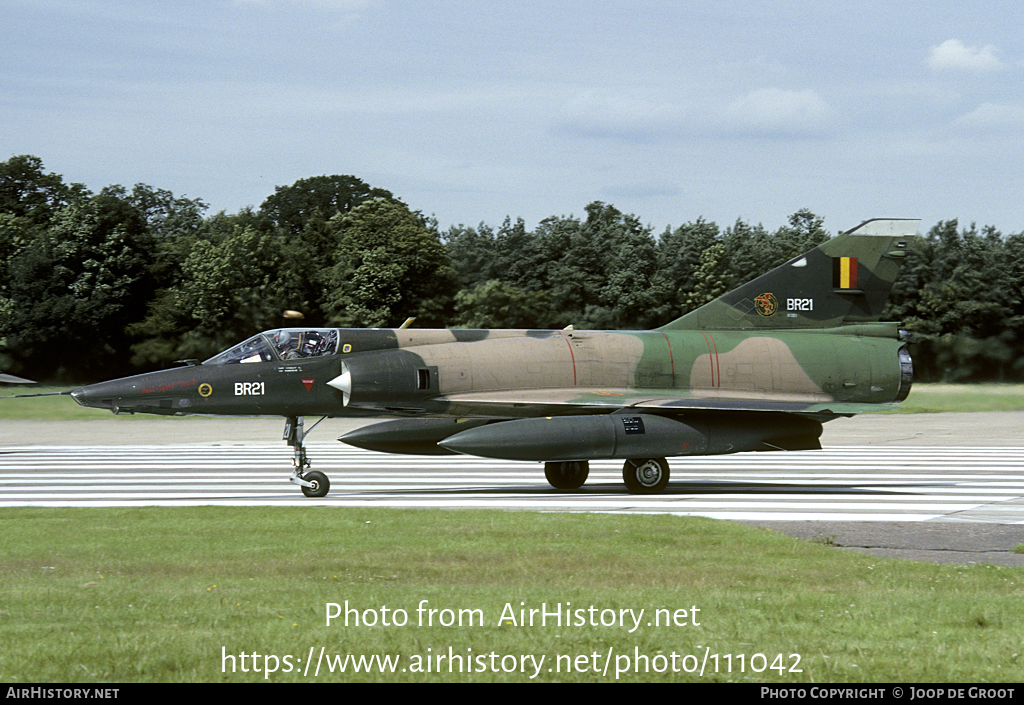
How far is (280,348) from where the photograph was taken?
1588cm

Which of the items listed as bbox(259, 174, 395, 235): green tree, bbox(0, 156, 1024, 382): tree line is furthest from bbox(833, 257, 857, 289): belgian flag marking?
bbox(259, 174, 395, 235): green tree

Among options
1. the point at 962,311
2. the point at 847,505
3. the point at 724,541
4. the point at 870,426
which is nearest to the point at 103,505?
the point at 724,541

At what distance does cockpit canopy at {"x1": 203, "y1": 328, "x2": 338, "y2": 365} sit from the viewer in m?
15.7

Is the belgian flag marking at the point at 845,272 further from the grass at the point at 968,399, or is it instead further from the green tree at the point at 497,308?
the green tree at the point at 497,308

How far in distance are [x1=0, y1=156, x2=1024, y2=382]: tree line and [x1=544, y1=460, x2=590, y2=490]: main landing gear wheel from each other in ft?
95.7

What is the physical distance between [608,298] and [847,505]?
47.2 metres

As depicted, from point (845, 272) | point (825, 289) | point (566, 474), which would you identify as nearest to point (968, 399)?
point (845, 272)

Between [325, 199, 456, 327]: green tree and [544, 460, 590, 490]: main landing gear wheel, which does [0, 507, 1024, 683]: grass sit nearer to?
[544, 460, 590, 490]: main landing gear wheel

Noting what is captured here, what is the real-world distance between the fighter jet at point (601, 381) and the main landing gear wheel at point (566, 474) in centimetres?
2

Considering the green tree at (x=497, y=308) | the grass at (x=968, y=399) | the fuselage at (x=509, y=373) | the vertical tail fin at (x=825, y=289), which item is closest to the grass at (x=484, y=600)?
the fuselage at (x=509, y=373)

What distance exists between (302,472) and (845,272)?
379 inches

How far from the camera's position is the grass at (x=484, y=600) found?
536 cm

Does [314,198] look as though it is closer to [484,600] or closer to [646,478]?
[646,478]

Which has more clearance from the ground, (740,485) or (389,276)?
(389,276)
